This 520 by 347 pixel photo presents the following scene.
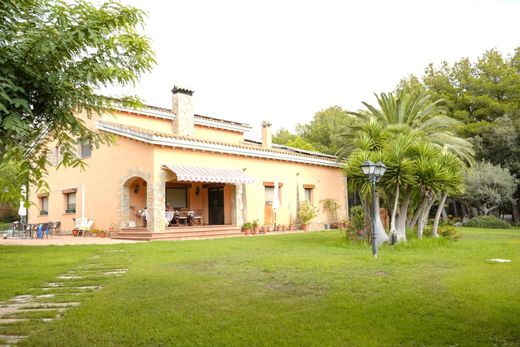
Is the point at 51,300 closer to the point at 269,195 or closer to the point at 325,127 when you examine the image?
the point at 269,195

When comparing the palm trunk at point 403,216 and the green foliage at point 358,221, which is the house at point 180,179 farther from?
the palm trunk at point 403,216

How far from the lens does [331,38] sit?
14.5 m

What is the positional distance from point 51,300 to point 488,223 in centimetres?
2744

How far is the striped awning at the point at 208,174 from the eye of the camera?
20.2 metres

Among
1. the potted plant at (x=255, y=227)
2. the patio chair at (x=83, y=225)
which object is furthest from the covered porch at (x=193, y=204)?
the patio chair at (x=83, y=225)

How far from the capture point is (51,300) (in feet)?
23.1

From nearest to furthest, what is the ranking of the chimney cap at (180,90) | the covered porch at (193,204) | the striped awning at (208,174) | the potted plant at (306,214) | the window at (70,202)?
the covered porch at (193,204)
the striped awning at (208,174)
the chimney cap at (180,90)
the potted plant at (306,214)
the window at (70,202)

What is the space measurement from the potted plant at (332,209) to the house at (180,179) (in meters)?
0.28

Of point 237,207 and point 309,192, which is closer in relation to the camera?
point 237,207

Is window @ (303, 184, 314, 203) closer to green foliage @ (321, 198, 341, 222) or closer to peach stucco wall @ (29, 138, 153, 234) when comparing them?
green foliage @ (321, 198, 341, 222)

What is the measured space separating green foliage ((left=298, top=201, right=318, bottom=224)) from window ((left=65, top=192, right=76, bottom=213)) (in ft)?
45.1

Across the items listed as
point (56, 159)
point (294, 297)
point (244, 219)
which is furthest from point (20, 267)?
point (56, 159)

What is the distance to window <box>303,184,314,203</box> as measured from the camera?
27558 millimetres

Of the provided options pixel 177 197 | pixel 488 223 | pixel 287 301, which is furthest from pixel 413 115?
pixel 287 301
